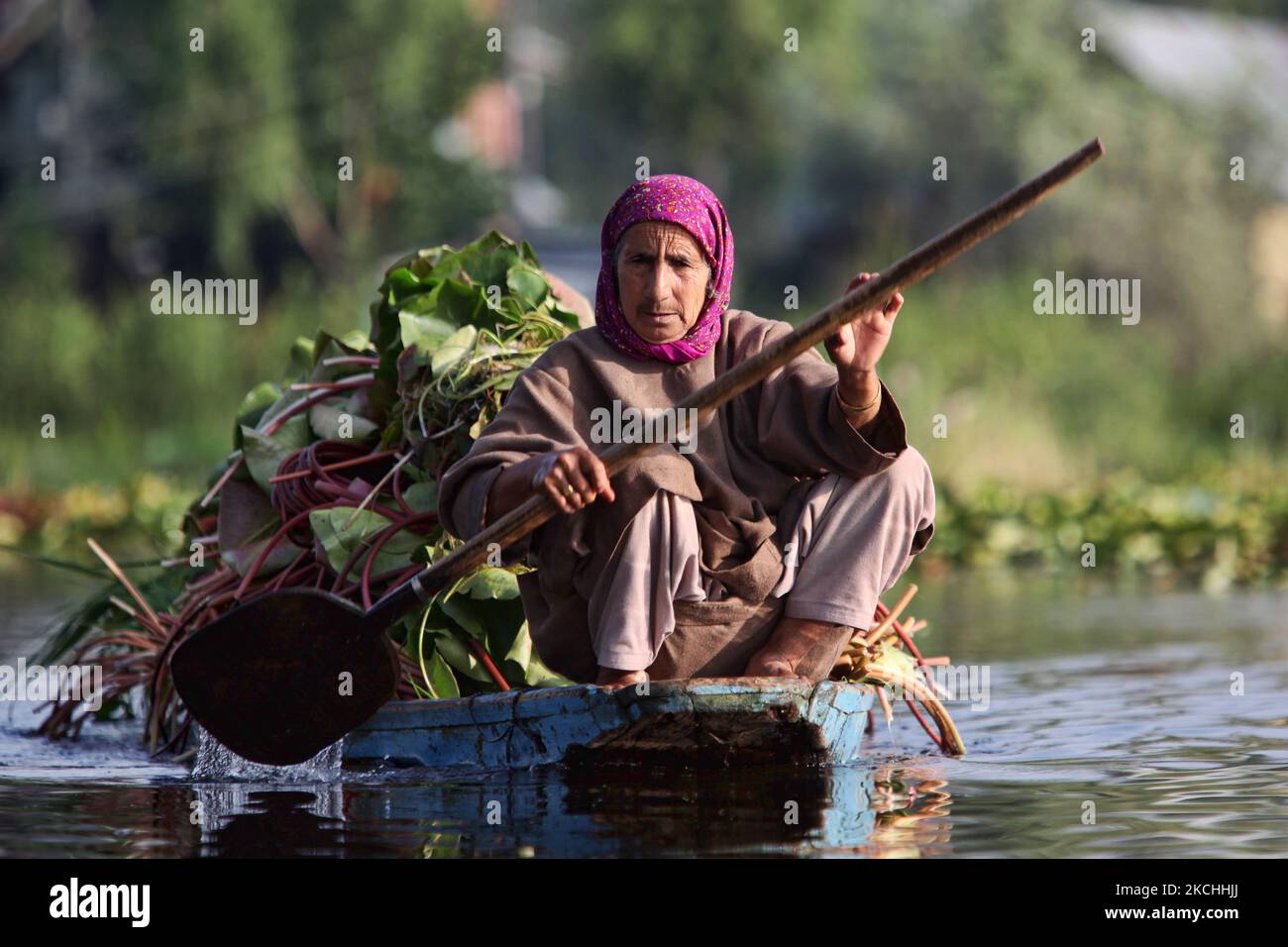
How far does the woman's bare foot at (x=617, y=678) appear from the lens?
15.0 feet

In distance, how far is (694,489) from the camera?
4602mm

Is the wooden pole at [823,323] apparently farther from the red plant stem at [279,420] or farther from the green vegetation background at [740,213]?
the green vegetation background at [740,213]

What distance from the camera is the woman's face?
15.0 feet

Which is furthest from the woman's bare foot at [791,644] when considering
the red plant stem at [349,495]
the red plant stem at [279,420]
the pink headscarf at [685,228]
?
the red plant stem at [279,420]

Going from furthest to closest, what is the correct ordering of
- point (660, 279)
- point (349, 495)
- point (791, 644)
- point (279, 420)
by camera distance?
1. point (279, 420)
2. point (349, 495)
3. point (791, 644)
4. point (660, 279)

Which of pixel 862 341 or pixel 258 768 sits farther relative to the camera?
pixel 258 768

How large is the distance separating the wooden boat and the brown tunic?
183mm

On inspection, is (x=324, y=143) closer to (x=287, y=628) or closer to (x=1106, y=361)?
(x=1106, y=361)

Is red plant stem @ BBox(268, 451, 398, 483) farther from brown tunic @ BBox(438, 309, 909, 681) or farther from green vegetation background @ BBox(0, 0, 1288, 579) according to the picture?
green vegetation background @ BBox(0, 0, 1288, 579)

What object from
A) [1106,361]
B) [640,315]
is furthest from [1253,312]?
[640,315]

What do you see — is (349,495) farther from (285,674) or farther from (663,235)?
(663,235)

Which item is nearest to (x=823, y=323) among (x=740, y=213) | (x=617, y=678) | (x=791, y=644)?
(x=791, y=644)

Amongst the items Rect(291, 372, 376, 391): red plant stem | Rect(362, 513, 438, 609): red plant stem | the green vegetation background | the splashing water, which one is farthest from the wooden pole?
the green vegetation background

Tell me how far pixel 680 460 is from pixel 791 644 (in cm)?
50
